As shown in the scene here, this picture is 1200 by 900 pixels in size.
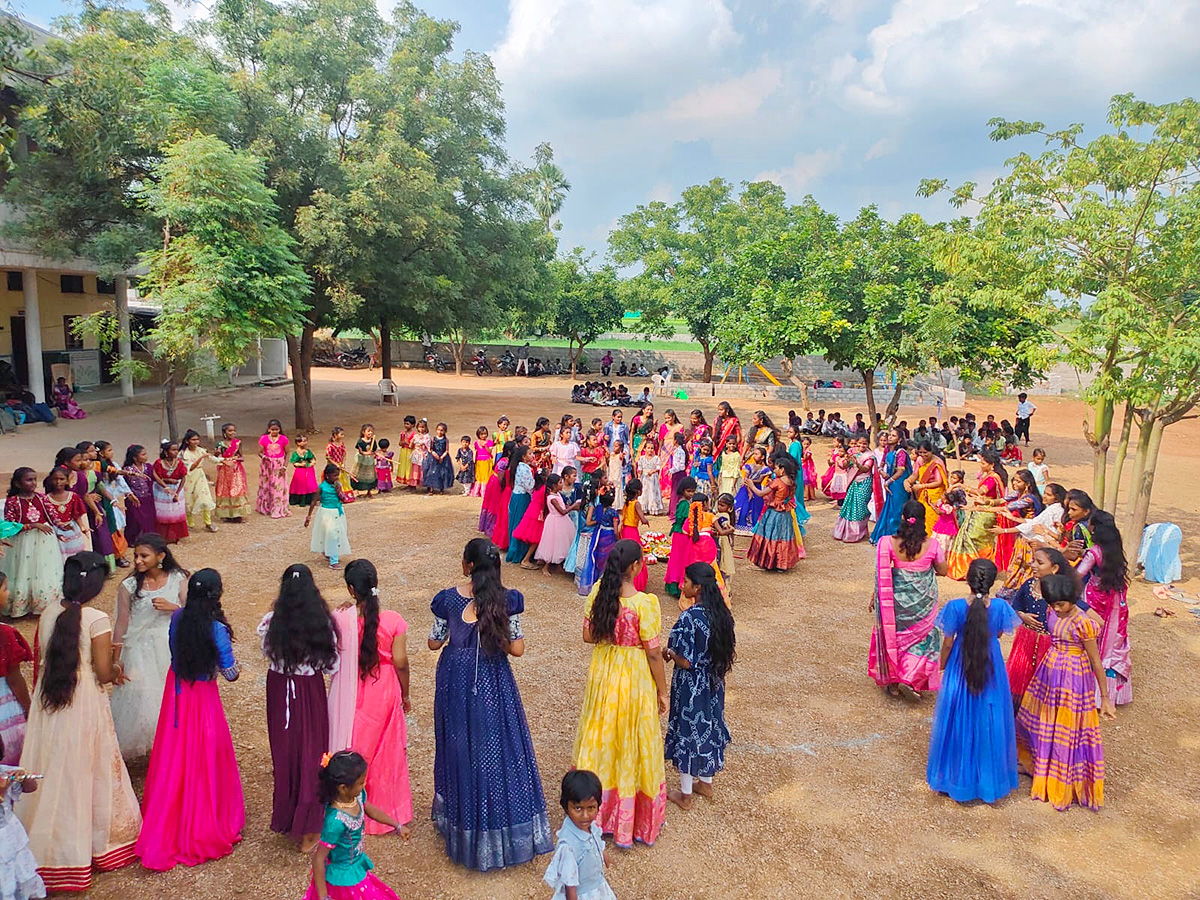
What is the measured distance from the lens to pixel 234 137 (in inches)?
681

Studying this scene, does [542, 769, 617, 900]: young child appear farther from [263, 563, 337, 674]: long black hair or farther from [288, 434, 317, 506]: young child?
[288, 434, 317, 506]: young child

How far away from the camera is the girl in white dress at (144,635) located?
14.6 feet

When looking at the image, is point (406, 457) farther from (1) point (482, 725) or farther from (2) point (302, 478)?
(1) point (482, 725)

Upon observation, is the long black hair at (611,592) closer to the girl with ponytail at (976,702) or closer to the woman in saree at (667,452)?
the girl with ponytail at (976,702)

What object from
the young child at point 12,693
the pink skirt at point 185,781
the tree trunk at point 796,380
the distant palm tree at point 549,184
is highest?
the distant palm tree at point 549,184

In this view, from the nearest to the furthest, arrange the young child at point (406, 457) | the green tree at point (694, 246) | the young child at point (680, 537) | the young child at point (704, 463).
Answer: the young child at point (680, 537) < the young child at point (704, 463) < the young child at point (406, 457) < the green tree at point (694, 246)

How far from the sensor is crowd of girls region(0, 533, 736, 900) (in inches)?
154

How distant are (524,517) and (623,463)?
365 cm

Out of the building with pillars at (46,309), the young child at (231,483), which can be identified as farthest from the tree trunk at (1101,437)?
the building with pillars at (46,309)

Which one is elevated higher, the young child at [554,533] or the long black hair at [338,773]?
the long black hair at [338,773]

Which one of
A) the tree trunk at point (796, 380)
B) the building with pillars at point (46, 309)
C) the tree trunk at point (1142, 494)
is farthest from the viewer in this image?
the tree trunk at point (796, 380)

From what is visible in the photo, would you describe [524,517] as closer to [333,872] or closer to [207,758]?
[207,758]

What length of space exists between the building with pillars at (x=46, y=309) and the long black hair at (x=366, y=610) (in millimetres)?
15637

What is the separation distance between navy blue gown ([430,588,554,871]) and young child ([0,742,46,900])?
1765 millimetres
